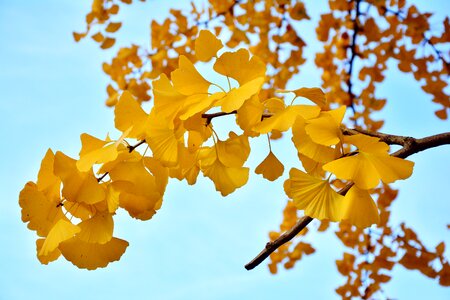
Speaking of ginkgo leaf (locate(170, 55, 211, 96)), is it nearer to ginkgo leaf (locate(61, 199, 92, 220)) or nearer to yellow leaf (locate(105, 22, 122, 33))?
ginkgo leaf (locate(61, 199, 92, 220))

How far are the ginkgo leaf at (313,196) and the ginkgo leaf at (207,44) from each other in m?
0.15

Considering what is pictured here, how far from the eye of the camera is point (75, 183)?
1.57 ft

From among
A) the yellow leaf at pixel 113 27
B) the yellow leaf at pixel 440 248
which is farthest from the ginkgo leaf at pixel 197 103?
the yellow leaf at pixel 113 27

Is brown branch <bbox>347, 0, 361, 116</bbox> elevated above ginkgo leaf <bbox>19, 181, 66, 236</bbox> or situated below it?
above

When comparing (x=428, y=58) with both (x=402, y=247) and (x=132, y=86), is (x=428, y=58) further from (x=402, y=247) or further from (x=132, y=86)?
(x=132, y=86)

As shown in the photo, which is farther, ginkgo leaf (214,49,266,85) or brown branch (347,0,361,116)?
brown branch (347,0,361,116)

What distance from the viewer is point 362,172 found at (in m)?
0.46

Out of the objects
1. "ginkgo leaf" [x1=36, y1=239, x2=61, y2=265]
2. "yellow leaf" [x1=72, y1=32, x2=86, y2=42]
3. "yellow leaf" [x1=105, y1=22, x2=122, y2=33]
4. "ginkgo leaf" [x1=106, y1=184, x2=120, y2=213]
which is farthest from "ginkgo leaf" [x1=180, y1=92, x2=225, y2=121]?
"yellow leaf" [x1=72, y1=32, x2=86, y2=42]

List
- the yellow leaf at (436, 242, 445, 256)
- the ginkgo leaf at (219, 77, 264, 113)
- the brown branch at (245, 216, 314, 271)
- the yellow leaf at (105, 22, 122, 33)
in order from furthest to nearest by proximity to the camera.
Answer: the yellow leaf at (105, 22, 122, 33) < the yellow leaf at (436, 242, 445, 256) < the brown branch at (245, 216, 314, 271) < the ginkgo leaf at (219, 77, 264, 113)

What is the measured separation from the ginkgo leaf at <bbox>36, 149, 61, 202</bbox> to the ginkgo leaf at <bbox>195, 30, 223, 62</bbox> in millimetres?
185

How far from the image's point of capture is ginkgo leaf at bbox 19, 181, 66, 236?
501 mm

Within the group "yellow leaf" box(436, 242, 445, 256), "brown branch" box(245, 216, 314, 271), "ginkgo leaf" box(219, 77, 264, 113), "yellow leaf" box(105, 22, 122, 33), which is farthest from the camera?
"yellow leaf" box(105, 22, 122, 33)

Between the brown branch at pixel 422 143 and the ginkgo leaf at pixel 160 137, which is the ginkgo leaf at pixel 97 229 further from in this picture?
the brown branch at pixel 422 143

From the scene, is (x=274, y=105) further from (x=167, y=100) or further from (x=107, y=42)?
(x=107, y=42)
